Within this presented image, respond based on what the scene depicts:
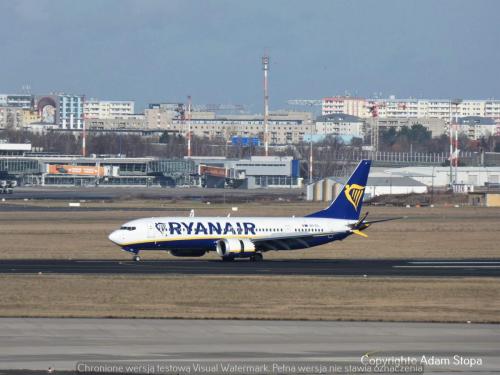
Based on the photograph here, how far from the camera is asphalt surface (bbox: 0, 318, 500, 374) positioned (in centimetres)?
3262

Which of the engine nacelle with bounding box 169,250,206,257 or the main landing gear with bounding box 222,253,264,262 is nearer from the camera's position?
the main landing gear with bounding box 222,253,264,262

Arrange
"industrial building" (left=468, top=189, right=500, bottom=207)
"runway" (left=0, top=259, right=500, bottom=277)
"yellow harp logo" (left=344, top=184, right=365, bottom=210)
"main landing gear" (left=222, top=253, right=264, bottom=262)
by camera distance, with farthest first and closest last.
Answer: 1. "industrial building" (left=468, top=189, right=500, bottom=207)
2. "yellow harp logo" (left=344, top=184, right=365, bottom=210)
3. "main landing gear" (left=222, top=253, right=264, bottom=262)
4. "runway" (left=0, top=259, right=500, bottom=277)

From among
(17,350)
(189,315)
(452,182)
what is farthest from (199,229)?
(452,182)

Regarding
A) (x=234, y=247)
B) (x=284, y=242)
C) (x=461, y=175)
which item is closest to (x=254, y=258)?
(x=284, y=242)

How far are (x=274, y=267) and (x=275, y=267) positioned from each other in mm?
53

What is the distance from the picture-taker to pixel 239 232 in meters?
65.8

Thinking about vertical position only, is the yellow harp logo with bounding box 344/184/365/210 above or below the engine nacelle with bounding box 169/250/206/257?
above

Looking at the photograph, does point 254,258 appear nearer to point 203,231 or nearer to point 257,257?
point 257,257

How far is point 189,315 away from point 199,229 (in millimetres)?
23030

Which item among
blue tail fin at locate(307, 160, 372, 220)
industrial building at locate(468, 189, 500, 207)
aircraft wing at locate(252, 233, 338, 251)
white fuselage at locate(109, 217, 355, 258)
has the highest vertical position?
blue tail fin at locate(307, 160, 372, 220)

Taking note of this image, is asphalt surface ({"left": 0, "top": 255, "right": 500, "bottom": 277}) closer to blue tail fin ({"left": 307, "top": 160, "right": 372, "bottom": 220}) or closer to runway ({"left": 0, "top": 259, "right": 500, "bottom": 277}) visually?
runway ({"left": 0, "top": 259, "right": 500, "bottom": 277})

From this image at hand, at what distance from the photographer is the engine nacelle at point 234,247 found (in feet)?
210

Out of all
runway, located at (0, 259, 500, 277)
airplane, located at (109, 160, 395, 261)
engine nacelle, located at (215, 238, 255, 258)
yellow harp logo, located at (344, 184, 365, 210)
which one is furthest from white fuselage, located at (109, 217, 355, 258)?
yellow harp logo, located at (344, 184, 365, 210)

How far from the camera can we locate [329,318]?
41344 millimetres
